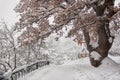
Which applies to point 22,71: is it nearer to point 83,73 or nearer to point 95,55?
point 83,73

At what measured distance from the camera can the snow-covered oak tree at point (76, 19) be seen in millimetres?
15070

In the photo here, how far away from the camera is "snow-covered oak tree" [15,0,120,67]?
15.1 m

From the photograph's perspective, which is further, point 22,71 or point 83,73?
point 22,71

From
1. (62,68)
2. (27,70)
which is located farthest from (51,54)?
(62,68)

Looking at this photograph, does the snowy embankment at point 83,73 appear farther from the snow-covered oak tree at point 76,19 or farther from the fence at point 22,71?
the fence at point 22,71

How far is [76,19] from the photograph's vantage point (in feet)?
49.9

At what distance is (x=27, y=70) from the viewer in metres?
19.5

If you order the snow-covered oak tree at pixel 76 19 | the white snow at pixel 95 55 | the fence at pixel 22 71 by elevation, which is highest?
the snow-covered oak tree at pixel 76 19

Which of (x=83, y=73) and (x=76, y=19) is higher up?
(x=76, y=19)

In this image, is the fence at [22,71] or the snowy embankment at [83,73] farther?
the fence at [22,71]

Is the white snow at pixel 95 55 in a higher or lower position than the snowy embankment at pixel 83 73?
higher

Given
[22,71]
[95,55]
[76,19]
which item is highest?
[76,19]

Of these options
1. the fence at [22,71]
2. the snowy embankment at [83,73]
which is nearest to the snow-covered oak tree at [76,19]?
the snowy embankment at [83,73]

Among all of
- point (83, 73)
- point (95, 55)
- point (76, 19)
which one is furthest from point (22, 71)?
point (76, 19)
